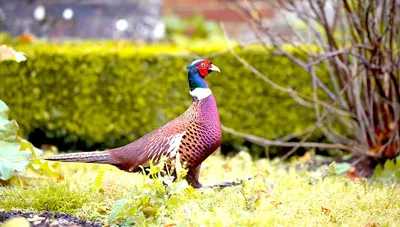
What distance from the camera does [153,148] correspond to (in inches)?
149

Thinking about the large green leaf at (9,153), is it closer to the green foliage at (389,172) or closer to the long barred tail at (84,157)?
the long barred tail at (84,157)

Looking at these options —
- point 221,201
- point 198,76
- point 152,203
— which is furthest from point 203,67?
point 152,203

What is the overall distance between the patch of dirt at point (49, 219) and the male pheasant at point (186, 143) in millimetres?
345

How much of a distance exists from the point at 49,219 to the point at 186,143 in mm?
817

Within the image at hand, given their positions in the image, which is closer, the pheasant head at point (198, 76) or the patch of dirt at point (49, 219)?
the patch of dirt at point (49, 219)

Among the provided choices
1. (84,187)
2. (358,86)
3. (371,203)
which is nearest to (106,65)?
(358,86)

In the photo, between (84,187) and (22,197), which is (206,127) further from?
(22,197)

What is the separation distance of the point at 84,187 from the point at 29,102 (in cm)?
315

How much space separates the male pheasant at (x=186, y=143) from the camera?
12.2ft

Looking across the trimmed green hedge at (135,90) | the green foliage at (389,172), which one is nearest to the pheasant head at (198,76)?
the green foliage at (389,172)

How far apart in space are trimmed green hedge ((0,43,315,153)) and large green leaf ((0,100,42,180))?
2.76m

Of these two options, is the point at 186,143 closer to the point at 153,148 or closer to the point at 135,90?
the point at 153,148

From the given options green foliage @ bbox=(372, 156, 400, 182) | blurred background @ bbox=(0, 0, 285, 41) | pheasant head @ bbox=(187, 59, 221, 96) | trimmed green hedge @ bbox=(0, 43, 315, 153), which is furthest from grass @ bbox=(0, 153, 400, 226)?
blurred background @ bbox=(0, 0, 285, 41)

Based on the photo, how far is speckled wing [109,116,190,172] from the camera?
12.3ft
